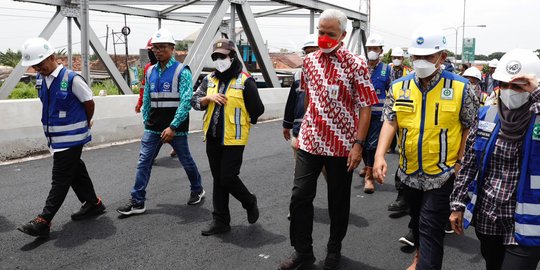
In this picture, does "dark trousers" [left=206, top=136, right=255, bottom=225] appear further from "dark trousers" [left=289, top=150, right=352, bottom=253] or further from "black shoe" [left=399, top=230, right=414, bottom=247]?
"black shoe" [left=399, top=230, right=414, bottom=247]

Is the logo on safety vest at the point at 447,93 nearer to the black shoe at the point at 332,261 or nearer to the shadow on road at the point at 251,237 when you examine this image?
the black shoe at the point at 332,261

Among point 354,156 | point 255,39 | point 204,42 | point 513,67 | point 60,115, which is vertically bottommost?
point 354,156

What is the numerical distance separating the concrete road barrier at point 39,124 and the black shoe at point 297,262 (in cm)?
540

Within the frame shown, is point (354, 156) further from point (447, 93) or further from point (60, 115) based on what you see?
point (60, 115)

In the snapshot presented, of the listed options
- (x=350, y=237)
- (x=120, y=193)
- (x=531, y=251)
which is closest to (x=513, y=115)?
(x=531, y=251)

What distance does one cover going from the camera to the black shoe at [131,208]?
16.4ft

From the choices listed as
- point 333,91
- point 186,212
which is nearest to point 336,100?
point 333,91

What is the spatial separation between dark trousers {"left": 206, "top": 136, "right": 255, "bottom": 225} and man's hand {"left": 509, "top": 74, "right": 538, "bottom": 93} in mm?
2612

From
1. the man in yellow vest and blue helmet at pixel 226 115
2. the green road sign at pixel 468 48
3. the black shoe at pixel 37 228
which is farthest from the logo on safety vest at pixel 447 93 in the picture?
the green road sign at pixel 468 48

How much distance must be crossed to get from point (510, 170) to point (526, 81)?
462 mm

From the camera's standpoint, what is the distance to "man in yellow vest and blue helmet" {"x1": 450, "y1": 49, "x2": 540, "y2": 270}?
2.47 m

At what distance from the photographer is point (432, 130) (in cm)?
327

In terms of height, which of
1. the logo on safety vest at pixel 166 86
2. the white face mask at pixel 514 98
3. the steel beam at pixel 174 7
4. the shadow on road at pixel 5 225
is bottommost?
the shadow on road at pixel 5 225

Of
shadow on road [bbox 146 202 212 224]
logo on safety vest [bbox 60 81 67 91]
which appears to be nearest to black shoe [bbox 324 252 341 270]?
shadow on road [bbox 146 202 212 224]
